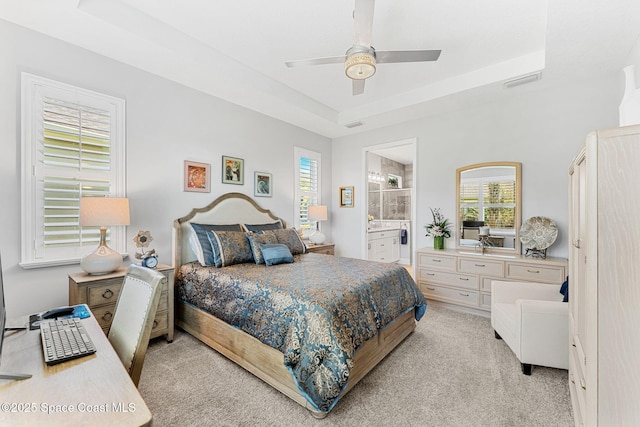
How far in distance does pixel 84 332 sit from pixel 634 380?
221 centimetres

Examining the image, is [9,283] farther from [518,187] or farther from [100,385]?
[518,187]

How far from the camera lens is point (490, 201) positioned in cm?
376

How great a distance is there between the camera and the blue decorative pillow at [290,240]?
11.4 feet

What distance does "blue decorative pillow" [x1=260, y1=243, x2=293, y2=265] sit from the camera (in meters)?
2.97

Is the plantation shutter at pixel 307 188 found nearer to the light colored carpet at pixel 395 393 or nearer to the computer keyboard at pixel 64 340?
the light colored carpet at pixel 395 393

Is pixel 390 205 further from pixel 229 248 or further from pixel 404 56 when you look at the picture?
pixel 404 56

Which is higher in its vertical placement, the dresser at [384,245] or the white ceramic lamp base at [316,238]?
the white ceramic lamp base at [316,238]

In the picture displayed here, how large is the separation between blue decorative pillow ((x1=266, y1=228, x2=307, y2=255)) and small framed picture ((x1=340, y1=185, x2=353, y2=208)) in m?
1.77

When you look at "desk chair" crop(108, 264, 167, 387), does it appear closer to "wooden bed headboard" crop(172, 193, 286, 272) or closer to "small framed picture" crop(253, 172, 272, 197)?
"wooden bed headboard" crop(172, 193, 286, 272)

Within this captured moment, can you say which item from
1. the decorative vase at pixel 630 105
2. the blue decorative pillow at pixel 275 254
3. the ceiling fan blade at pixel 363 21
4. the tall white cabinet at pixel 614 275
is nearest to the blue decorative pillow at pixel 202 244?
the blue decorative pillow at pixel 275 254

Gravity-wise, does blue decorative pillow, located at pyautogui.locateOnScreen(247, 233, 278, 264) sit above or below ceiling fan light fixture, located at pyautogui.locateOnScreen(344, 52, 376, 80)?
below

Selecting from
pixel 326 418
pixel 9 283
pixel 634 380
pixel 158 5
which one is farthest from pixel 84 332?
pixel 158 5

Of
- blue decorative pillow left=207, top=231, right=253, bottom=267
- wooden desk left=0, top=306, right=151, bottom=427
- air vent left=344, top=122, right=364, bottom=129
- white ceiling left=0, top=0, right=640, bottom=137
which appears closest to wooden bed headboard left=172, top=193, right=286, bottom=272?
blue decorative pillow left=207, top=231, right=253, bottom=267

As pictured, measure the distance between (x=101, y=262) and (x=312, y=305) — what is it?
191cm
